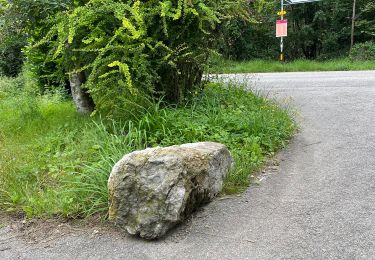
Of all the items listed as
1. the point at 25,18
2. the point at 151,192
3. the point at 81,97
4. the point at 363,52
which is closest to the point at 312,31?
the point at 363,52

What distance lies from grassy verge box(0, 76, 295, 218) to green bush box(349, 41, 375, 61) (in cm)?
1324

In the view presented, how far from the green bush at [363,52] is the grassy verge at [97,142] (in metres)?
13.2

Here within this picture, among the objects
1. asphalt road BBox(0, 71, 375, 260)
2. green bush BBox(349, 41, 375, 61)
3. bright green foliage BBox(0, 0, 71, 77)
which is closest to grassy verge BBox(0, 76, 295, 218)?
asphalt road BBox(0, 71, 375, 260)

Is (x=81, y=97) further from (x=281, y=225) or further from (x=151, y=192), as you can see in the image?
(x=281, y=225)

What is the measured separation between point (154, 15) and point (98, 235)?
302 centimetres

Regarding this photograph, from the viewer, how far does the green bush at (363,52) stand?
1828 centimetres

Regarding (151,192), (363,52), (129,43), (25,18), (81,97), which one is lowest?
(151,192)

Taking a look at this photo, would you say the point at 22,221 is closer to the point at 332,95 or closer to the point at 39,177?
the point at 39,177

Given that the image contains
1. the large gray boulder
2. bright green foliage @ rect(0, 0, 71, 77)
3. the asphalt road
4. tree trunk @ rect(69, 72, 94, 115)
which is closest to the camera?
the asphalt road

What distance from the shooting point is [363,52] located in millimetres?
18578

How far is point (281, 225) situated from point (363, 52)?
17089mm

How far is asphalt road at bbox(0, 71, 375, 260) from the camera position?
3246 millimetres

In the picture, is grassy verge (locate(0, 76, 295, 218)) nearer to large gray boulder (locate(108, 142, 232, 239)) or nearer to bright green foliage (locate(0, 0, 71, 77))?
large gray boulder (locate(108, 142, 232, 239))

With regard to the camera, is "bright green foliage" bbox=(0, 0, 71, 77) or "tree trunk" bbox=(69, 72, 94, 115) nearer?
"bright green foliage" bbox=(0, 0, 71, 77)
